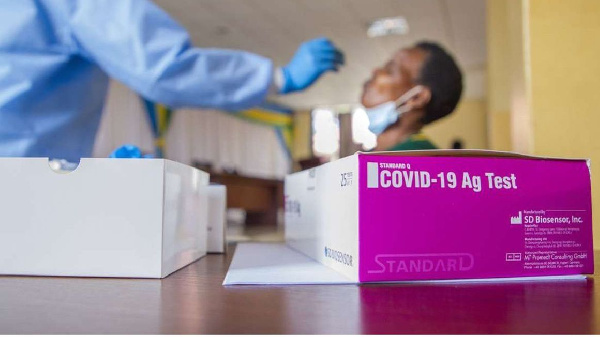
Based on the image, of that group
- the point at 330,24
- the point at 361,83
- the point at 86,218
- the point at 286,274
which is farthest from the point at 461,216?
the point at 361,83

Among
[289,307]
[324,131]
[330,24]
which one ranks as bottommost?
[289,307]

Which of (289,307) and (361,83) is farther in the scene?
(361,83)

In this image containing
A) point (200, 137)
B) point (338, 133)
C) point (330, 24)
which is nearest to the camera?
point (338, 133)

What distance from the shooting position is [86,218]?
0.49 metres

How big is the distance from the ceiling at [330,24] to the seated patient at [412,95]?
216 centimetres

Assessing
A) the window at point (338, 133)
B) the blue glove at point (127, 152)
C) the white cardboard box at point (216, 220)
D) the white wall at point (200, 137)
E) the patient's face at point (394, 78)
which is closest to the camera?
the blue glove at point (127, 152)

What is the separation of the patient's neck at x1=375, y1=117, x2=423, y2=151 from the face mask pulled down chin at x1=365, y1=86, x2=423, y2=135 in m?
0.02

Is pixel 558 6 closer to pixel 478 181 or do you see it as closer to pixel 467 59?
pixel 478 181

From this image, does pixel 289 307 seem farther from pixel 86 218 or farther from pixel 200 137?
pixel 200 137

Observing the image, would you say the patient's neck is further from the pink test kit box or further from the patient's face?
the pink test kit box

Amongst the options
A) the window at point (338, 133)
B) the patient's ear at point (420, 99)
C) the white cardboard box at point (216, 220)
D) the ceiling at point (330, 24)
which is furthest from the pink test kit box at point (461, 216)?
the ceiling at point (330, 24)

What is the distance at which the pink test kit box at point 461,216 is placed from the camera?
46 centimetres

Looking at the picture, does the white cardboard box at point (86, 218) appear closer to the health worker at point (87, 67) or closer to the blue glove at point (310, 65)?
the health worker at point (87, 67)

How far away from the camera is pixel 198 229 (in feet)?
2.25
